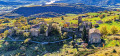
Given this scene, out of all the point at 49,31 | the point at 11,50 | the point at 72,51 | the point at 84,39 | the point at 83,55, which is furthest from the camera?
the point at 49,31

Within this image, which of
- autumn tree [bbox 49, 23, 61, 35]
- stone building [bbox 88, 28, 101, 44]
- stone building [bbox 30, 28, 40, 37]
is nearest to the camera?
stone building [bbox 88, 28, 101, 44]

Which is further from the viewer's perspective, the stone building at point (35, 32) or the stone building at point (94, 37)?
the stone building at point (35, 32)

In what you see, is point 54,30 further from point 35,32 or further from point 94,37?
point 94,37

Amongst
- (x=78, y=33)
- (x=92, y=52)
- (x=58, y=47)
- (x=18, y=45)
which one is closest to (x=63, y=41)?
(x=58, y=47)

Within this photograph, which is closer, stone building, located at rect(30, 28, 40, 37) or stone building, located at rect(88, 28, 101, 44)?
stone building, located at rect(88, 28, 101, 44)

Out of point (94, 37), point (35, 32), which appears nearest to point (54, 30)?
point (35, 32)

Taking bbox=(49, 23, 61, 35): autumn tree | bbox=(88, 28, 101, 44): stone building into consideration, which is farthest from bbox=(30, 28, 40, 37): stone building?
bbox=(88, 28, 101, 44): stone building

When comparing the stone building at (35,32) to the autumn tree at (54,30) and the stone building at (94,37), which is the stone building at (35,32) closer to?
the autumn tree at (54,30)

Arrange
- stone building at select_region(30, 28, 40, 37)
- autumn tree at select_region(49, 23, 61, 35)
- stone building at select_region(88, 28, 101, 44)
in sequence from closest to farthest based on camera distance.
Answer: stone building at select_region(88, 28, 101, 44)
autumn tree at select_region(49, 23, 61, 35)
stone building at select_region(30, 28, 40, 37)

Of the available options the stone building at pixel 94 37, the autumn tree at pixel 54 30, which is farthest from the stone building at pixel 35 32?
the stone building at pixel 94 37

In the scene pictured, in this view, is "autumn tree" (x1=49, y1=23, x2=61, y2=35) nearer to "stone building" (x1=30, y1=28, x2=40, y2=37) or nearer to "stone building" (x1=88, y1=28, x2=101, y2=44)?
"stone building" (x1=30, y1=28, x2=40, y2=37)

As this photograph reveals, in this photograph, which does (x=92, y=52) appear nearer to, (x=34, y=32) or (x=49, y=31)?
(x=49, y=31)
